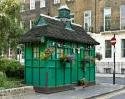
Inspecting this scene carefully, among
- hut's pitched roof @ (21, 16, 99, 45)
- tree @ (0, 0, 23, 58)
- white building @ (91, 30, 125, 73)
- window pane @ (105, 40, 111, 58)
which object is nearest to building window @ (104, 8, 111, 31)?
white building @ (91, 30, 125, 73)

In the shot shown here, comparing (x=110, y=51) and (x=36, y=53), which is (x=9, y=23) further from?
(x=110, y=51)

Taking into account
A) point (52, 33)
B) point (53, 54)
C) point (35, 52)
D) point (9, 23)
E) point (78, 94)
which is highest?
point (9, 23)

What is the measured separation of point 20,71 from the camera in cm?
2472

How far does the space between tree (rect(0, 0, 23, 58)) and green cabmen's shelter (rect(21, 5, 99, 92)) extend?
0.77 m

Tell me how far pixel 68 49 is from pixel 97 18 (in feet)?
78.3

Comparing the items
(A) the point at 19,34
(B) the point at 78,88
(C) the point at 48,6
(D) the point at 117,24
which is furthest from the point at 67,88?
(C) the point at 48,6

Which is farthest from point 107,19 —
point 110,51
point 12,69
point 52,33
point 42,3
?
point 52,33

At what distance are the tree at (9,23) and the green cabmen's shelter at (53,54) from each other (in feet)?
2.52

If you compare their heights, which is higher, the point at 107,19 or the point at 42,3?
the point at 42,3

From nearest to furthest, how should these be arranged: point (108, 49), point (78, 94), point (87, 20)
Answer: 1. point (78, 94)
2. point (108, 49)
3. point (87, 20)

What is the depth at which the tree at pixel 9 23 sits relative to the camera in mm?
19156

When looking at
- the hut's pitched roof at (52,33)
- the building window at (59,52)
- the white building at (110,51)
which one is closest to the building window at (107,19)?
the white building at (110,51)

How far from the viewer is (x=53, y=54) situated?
20656 mm

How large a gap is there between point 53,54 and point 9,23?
118 inches
